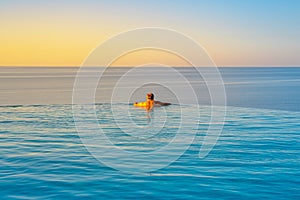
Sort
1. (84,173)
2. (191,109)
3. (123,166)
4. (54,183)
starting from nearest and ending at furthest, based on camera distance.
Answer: (54,183), (84,173), (123,166), (191,109)

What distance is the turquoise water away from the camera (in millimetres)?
15039

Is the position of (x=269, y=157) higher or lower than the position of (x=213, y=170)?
higher

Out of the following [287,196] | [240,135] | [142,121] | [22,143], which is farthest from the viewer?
[142,121]

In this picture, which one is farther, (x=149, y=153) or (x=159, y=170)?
(x=149, y=153)

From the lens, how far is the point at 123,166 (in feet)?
60.7

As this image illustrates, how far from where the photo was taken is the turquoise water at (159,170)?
49.3 ft

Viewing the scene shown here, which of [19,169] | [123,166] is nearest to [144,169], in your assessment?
[123,166]

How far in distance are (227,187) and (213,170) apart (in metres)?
2.27

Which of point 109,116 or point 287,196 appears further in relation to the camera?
point 109,116

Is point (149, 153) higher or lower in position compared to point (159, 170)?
higher

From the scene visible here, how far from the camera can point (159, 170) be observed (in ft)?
58.6

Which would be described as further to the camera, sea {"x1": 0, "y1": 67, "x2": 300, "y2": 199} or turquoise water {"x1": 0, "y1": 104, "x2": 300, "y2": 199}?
sea {"x1": 0, "y1": 67, "x2": 300, "y2": 199}

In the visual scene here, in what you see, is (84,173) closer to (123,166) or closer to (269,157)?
Answer: (123,166)

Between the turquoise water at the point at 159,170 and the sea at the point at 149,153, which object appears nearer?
the turquoise water at the point at 159,170
